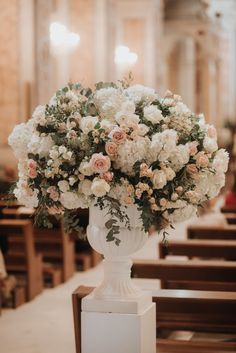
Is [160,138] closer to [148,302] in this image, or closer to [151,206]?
[151,206]

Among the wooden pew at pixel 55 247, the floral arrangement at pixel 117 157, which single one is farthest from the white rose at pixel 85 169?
the wooden pew at pixel 55 247

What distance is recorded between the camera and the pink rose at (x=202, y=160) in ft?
11.7

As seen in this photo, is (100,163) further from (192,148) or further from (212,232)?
(212,232)

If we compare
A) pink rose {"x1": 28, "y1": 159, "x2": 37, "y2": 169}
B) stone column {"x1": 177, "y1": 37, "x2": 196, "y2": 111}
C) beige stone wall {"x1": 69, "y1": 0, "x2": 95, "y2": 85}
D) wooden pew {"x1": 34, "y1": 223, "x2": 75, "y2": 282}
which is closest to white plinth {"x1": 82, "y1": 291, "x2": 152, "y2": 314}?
pink rose {"x1": 28, "y1": 159, "x2": 37, "y2": 169}

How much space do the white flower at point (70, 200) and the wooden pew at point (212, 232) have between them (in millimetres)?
4078

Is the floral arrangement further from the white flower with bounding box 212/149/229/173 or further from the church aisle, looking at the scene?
the church aisle

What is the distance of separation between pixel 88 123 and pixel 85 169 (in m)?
0.19

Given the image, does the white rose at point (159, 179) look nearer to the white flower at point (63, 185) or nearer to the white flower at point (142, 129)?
the white flower at point (142, 129)

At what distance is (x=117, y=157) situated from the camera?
3529 millimetres

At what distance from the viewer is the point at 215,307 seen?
16.2 feet

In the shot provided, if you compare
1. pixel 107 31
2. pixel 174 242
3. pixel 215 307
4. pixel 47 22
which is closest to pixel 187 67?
pixel 107 31

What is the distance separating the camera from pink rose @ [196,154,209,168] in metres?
3.58

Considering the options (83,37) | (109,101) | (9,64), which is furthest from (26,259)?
(83,37)

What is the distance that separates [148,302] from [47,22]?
8.35m
